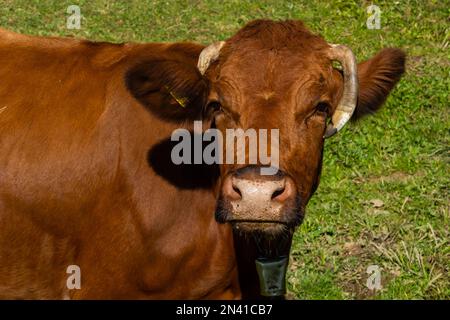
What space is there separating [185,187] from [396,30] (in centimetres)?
666

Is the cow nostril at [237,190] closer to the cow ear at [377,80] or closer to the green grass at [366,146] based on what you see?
the cow ear at [377,80]

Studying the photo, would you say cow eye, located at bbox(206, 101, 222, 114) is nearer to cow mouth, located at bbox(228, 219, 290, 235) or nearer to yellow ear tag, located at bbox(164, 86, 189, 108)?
yellow ear tag, located at bbox(164, 86, 189, 108)

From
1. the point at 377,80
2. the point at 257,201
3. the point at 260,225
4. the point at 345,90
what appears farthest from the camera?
the point at 377,80

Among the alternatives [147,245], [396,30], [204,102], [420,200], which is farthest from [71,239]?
[396,30]

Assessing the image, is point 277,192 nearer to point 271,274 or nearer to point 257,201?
point 257,201

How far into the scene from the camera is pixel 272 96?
17.3ft

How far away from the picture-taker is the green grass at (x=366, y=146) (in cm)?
759

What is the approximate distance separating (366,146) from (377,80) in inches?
132

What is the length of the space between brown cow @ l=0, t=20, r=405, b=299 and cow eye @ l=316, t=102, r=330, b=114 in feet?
0.16

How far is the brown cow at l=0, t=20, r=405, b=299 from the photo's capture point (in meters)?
5.94

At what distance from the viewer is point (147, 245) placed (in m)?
6.06

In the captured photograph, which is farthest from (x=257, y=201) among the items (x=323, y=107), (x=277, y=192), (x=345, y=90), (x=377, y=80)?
(x=377, y=80)

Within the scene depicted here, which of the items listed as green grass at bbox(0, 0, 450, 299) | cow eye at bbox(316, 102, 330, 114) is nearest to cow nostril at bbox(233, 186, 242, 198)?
cow eye at bbox(316, 102, 330, 114)
